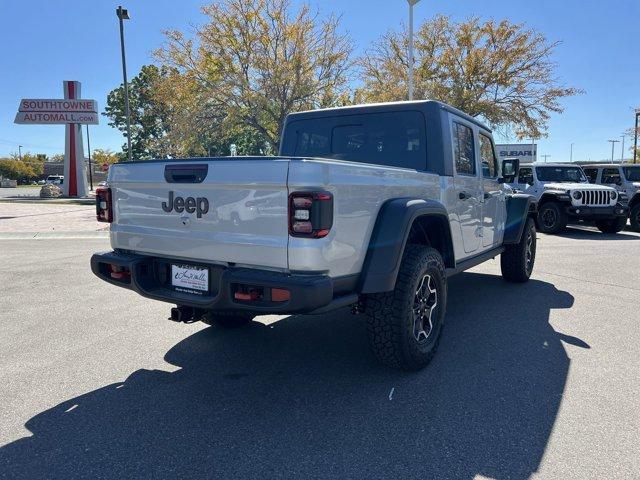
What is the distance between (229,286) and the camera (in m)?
2.91

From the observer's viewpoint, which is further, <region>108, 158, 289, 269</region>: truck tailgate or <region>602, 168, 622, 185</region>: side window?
<region>602, 168, 622, 185</region>: side window

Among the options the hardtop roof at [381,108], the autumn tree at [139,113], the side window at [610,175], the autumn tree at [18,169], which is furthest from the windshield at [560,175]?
the autumn tree at [18,169]

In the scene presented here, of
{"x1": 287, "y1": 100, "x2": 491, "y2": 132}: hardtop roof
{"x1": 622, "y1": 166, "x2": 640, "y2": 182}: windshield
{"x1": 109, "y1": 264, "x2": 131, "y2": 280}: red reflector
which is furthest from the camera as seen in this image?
{"x1": 622, "y1": 166, "x2": 640, "y2": 182}: windshield

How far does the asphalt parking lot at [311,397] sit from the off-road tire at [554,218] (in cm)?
799

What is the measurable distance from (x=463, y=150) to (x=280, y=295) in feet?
9.12

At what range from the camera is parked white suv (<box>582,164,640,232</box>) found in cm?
1418

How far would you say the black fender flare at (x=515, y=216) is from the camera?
6.11 m

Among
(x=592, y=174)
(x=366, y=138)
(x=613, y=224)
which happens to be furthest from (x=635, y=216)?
(x=366, y=138)

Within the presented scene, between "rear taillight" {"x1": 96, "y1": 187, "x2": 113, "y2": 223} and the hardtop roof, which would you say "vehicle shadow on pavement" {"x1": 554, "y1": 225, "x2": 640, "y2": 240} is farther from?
"rear taillight" {"x1": 96, "y1": 187, "x2": 113, "y2": 223}

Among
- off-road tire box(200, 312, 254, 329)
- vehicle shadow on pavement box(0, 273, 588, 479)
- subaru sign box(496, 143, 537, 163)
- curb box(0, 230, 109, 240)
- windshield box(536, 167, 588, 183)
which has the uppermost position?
subaru sign box(496, 143, 537, 163)

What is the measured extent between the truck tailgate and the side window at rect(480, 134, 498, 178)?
3.21m

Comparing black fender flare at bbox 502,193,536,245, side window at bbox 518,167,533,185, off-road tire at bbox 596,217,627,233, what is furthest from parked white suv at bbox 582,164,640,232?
black fender flare at bbox 502,193,536,245

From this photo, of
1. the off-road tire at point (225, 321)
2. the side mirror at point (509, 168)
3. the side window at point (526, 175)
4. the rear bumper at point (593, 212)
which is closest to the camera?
the off-road tire at point (225, 321)

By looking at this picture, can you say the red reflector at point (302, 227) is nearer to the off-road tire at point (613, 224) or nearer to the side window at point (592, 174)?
the off-road tire at point (613, 224)
